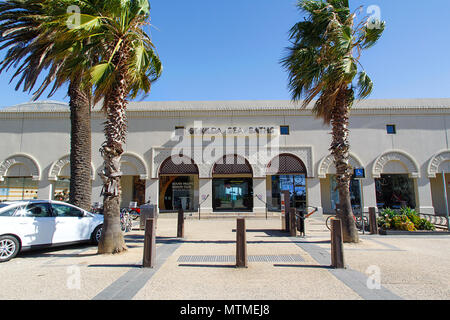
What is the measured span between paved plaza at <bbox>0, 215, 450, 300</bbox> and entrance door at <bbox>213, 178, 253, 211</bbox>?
1246 cm

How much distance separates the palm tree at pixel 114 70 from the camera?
24.2 feet

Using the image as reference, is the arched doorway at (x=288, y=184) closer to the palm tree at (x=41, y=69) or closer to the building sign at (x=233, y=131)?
the building sign at (x=233, y=131)

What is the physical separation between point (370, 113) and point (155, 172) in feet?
52.9

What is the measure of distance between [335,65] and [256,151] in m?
11.2

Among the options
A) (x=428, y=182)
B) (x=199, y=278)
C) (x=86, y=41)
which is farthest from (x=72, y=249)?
(x=428, y=182)

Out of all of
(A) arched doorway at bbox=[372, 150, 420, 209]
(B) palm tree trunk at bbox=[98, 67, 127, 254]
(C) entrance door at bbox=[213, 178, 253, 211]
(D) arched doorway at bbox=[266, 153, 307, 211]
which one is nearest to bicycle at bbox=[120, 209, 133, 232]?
(B) palm tree trunk at bbox=[98, 67, 127, 254]

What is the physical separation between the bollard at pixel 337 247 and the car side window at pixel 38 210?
7.49 meters

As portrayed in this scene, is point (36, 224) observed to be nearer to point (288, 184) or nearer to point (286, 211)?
point (286, 211)

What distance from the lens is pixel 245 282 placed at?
5062 mm

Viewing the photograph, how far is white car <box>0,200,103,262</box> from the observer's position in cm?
676

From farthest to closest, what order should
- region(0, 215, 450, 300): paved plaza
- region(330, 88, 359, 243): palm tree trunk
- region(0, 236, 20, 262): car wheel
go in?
region(330, 88, 359, 243): palm tree trunk < region(0, 236, 20, 262): car wheel < region(0, 215, 450, 300): paved plaza

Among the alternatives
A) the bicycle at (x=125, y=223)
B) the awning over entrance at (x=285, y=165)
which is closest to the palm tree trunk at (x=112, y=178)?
the bicycle at (x=125, y=223)

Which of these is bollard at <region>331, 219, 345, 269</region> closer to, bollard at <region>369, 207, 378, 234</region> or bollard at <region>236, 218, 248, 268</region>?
bollard at <region>236, 218, 248, 268</region>

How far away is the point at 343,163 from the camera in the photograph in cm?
927
